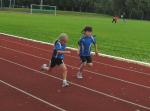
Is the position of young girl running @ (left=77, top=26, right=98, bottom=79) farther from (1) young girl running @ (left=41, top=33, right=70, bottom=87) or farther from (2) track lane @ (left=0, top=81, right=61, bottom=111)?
(2) track lane @ (left=0, top=81, right=61, bottom=111)

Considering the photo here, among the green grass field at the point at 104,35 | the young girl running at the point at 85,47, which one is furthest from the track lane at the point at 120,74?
the green grass field at the point at 104,35

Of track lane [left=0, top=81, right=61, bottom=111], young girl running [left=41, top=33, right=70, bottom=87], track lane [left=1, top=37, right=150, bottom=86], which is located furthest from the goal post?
track lane [left=0, top=81, right=61, bottom=111]

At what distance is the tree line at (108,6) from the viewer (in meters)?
107

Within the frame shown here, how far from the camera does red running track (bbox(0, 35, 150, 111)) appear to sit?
9.38 m

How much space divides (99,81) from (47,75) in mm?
1557

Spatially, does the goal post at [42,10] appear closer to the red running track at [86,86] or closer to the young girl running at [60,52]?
the red running track at [86,86]

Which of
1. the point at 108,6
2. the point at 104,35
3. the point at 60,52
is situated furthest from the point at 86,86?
the point at 108,6

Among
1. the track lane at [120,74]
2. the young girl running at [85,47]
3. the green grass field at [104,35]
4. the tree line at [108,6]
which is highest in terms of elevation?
the young girl running at [85,47]

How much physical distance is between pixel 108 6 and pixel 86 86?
104 metres

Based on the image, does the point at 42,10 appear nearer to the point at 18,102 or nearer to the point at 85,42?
the point at 85,42

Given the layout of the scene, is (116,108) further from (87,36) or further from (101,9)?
(101,9)

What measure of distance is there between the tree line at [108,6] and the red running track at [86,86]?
92.4m

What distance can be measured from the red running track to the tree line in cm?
9241

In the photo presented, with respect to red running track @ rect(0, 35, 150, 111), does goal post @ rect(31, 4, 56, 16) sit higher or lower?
lower
